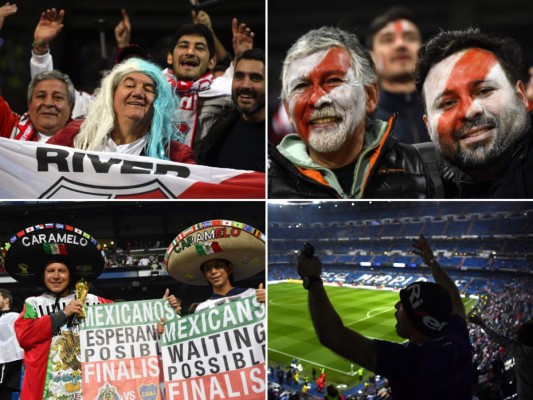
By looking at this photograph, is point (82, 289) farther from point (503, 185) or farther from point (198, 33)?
point (503, 185)

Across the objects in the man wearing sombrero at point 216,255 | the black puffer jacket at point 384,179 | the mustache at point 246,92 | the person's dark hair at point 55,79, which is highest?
the person's dark hair at point 55,79

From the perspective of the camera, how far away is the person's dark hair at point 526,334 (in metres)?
3.21

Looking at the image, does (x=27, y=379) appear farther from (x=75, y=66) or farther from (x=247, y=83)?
(x=247, y=83)

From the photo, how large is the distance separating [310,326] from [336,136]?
3.50ft

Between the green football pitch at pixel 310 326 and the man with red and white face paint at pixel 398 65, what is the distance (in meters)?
0.99

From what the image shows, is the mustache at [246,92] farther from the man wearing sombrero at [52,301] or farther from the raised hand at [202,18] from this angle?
the man wearing sombrero at [52,301]

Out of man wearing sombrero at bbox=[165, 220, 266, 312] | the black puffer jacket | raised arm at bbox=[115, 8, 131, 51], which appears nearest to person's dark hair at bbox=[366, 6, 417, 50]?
the black puffer jacket

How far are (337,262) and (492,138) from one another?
110cm

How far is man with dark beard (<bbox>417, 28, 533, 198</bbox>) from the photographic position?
3.16 m

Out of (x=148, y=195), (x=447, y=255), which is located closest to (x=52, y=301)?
(x=148, y=195)

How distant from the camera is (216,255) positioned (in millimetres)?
3236

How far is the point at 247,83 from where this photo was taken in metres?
3.26

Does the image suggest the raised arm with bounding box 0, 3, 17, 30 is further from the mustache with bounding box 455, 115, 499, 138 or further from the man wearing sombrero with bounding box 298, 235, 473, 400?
the mustache with bounding box 455, 115, 499, 138

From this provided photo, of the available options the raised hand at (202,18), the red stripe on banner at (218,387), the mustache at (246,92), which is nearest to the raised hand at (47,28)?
the raised hand at (202,18)
